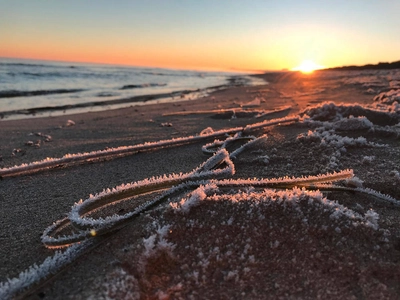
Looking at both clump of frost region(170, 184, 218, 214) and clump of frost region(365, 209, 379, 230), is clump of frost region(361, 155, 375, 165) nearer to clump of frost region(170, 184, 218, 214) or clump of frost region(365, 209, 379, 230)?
clump of frost region(365, 209, 379, 230)

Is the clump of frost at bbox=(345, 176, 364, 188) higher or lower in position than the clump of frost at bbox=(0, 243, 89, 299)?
higher

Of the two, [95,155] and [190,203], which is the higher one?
[190,203]

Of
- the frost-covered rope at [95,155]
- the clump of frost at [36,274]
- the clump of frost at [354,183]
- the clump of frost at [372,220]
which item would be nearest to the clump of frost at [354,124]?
the frost-covered rope at [95,155]

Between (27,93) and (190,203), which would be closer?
(190,203)

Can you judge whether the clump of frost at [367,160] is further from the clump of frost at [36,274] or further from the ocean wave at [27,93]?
the ocean wave at [27,93]

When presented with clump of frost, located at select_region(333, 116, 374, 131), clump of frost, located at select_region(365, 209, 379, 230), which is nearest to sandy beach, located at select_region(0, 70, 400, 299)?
clump of frost, located at select_region(365, 209, 379, 230)

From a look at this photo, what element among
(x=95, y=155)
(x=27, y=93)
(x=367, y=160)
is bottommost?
(x=27, y=93)

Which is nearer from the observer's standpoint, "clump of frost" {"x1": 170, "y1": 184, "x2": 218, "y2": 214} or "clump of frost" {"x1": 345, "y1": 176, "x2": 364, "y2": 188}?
"clump of frost" {"x1": 170, "y1": 184, "x2": 218, "y2": 214}

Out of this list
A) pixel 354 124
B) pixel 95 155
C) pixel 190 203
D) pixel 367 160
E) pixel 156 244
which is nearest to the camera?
pixel 156 244

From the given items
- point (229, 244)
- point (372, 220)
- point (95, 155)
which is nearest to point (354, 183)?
point (372, 220)

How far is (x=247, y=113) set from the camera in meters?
4.65

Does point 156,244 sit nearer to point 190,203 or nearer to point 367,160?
point 190,203

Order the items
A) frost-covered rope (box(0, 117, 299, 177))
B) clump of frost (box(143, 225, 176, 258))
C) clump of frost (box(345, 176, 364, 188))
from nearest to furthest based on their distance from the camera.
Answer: clump of frost (box(143, 225, 176, 258)), clump of frost (box(345, 176, 364, 188)), frost-covered rope (box(0, 117, 299, 177))

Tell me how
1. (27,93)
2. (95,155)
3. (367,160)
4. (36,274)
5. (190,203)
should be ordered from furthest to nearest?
(27,93)
(95,155)
(367,160)
(190,203)
(36,274)
